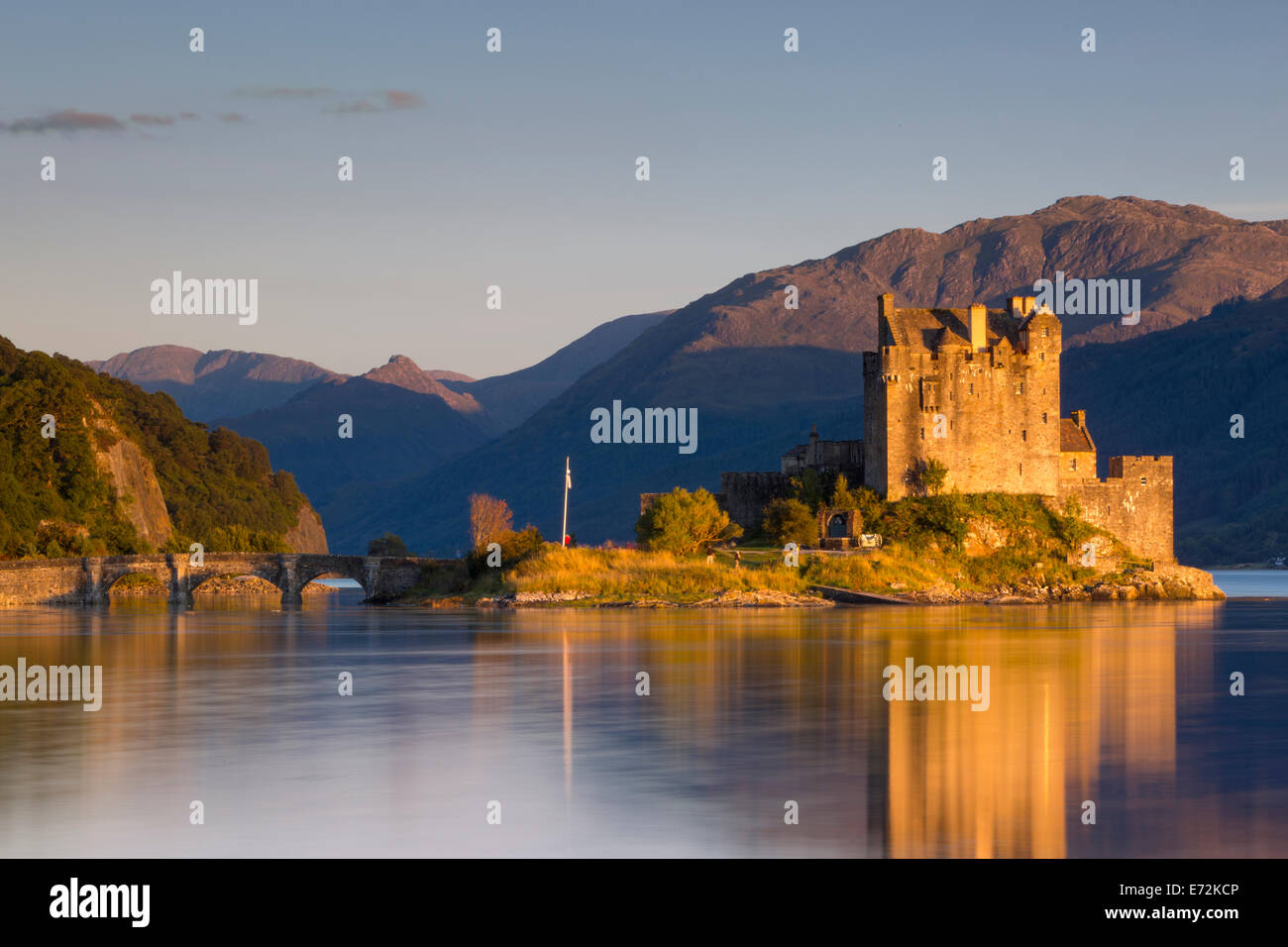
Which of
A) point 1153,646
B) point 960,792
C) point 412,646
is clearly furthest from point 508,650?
point 960,792

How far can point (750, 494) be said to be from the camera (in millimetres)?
97375

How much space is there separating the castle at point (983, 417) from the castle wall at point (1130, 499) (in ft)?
0.19

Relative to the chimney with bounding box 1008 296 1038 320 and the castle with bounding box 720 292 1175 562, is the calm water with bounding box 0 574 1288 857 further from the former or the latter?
the chimney with bounding box 1008 296 1038 320

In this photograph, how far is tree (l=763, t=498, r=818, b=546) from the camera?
88500mm

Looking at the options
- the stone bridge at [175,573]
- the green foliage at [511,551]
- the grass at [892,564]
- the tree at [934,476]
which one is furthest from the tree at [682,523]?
the stone bridge at [175,573]

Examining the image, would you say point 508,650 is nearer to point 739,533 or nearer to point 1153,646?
point 1153,646

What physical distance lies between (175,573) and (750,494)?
35217 mm

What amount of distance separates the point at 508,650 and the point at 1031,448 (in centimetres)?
4458

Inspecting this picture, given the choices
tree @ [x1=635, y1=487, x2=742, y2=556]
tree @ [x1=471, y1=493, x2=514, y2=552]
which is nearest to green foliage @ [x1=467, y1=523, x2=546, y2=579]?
tree @ [x1=471, y1=493, x2=514, y2=552]

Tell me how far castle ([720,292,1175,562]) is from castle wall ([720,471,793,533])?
5.42 meters

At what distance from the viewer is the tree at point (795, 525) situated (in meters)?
88.5

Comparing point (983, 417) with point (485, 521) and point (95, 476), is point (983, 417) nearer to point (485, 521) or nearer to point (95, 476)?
point (485, 521)

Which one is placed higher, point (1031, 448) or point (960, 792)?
point (1031, 448)
